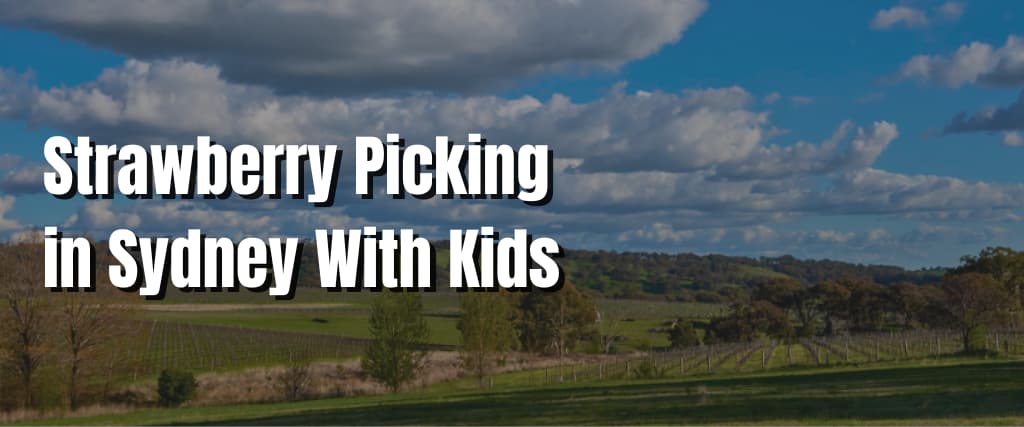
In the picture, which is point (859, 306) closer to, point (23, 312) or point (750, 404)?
point (23, 312)

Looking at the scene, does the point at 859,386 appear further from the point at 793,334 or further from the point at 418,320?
the point at 793,334

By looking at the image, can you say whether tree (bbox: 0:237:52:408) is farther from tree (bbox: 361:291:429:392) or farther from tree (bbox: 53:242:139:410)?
tree (bbox: 361:291:429:392)

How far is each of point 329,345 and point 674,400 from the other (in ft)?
318

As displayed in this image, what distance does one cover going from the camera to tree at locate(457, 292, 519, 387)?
79312 millimetres

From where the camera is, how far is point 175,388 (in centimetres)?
7062

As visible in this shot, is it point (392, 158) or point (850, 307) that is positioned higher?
point (392, 158)

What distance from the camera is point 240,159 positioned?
37406mm

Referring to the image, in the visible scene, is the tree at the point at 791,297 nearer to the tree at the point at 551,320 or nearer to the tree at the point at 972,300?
the tree at the point at 551,320

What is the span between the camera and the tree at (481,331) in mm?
79312

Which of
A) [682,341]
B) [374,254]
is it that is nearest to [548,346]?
[682,341]

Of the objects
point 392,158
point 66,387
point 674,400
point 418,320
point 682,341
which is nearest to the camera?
point 674,400

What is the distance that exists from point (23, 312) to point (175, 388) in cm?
1185

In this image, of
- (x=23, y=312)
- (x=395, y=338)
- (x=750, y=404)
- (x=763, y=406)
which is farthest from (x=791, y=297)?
(x=763, y=406)

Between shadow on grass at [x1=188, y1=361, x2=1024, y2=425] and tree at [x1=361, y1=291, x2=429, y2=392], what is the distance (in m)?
34.9
